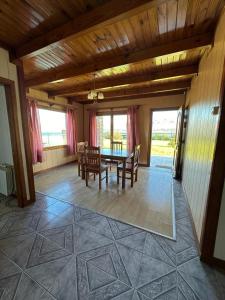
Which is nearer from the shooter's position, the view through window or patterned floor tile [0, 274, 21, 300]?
patterned floor tile [0, 274, 21, 300]

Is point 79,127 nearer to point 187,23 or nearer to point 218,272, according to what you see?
point 187,23

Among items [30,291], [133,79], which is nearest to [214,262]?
[30,291]

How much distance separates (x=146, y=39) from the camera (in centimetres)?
193

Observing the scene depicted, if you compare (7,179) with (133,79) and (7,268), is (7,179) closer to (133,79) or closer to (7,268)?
(7,268)

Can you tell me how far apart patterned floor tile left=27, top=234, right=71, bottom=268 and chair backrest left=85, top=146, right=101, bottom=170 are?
1744 millimetres

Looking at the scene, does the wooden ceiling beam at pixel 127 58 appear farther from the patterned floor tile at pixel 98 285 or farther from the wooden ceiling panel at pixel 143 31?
the patterned floor tile at pixel 98 285

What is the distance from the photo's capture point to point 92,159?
3238 mm

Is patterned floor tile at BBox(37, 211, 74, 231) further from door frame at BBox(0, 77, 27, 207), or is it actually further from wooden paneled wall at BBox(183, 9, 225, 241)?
wooden paneled wall at BBox(183, 9, 225, 241)

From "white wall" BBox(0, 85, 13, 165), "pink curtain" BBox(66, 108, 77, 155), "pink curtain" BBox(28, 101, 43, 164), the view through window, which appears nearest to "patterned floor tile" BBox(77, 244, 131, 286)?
"white wall" BBox(0, 85, 13, 165)

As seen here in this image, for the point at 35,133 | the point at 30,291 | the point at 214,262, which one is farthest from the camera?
the point at 35,133

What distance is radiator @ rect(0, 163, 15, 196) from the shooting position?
2.56 meters

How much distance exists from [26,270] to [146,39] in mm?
3080

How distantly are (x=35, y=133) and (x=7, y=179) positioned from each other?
5.40 feet

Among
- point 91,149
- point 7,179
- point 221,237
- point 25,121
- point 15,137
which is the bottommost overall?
point 221,237
